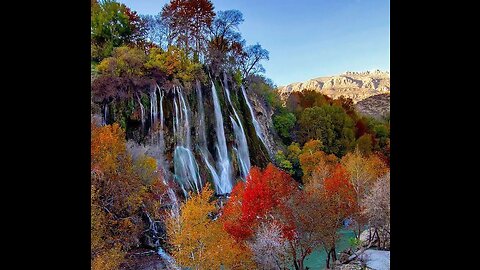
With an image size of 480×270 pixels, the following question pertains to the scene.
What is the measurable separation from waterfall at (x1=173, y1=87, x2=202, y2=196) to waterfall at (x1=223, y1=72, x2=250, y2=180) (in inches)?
20.3

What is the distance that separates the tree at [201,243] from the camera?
13.7 feet

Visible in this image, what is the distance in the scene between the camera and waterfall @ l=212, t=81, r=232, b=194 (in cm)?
447

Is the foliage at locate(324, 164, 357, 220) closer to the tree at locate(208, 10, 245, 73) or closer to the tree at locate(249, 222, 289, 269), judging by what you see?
the tree at locate(249, 222, 289, 269)

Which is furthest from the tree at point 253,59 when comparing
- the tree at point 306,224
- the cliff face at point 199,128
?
the tree at point 306,224

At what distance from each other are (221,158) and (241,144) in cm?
30

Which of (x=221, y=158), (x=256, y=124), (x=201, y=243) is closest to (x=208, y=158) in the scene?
(x=221, y=158)

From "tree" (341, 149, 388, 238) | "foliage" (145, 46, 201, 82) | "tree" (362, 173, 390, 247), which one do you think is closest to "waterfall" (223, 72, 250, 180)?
"foliage" (145, 46, 201, 82)

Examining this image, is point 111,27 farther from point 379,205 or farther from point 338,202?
point 379,205

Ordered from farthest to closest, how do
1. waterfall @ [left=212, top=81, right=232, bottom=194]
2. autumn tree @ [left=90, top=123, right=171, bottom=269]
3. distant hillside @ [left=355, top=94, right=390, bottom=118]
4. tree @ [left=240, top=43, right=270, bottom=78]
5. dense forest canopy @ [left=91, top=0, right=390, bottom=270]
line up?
tree @ [left=240, top=43, right=270, bottom=78] → waterfall @ [left=212, top=81, right=232, bottom=194] → distant hillside @ [left=355, top=94, right=390, bottom=118] → dense forest canopy @ [left=91, top=0, right=390, bottom=270] → autumn tree @ [left=90, top=123, right=171, bottom=269]

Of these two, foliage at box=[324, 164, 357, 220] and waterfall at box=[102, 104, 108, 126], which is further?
foliage at box=[324, 164, 357, 220]

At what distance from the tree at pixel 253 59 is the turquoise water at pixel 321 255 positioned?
83.4 inches
